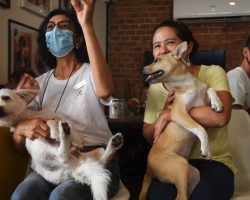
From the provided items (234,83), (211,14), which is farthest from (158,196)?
(211,14)

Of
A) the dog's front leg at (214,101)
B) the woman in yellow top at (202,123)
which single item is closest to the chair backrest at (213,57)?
the woman in yellow top at (202,123)

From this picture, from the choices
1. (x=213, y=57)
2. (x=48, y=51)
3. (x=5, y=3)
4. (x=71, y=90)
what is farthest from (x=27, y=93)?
(x=213, y=57)

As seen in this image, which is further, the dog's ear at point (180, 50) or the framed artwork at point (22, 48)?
the framed artwork at point (22, 48)

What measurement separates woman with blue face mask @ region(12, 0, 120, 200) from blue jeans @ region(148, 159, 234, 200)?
19 cm

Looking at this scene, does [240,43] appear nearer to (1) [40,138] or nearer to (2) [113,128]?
(2) [113,128]

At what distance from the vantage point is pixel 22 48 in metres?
3.21

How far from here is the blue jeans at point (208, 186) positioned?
157 cm

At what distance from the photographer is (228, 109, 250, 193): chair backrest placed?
1.89 metres

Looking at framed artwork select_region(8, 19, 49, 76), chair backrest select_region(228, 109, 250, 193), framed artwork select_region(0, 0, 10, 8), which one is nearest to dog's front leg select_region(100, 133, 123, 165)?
chair backrest select_region(228, 109, 250, 193)

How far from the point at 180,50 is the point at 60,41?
576 millimetres

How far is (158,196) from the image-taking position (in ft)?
5.24

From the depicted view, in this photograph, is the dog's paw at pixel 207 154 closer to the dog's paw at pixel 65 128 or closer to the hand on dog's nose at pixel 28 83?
the dog's paw at pixel 65 128

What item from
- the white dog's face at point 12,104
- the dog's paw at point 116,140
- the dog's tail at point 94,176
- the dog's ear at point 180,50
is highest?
the dog's ear at point 180,50

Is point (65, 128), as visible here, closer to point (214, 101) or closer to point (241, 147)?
point (214, 101)
